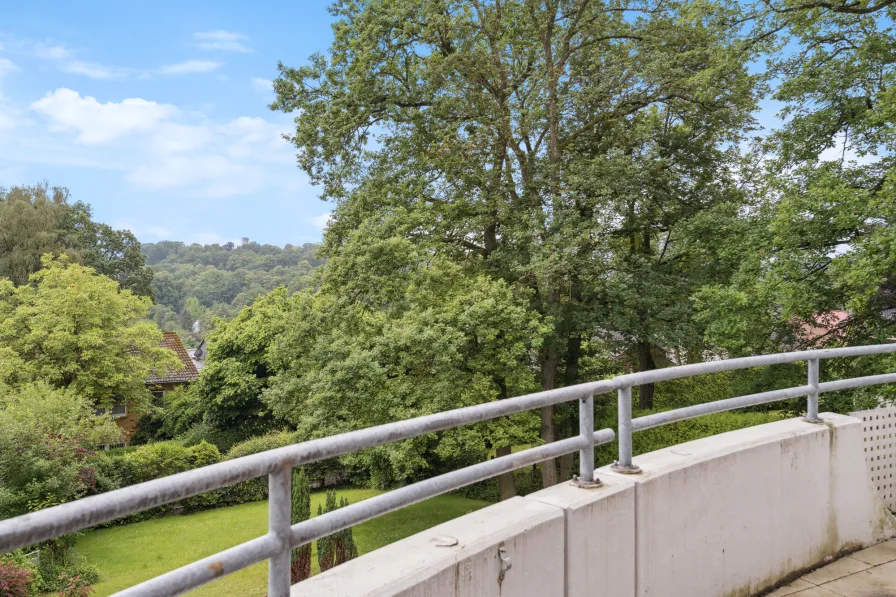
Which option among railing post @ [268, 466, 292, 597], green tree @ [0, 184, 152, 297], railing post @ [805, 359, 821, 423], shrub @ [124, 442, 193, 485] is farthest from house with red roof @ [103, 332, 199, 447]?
railing post @ [268, 466, 292, 597]

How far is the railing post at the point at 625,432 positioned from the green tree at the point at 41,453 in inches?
687

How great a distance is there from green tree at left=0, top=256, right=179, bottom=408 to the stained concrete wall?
25.7 m

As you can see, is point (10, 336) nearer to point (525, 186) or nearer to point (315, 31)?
point (315, 31)

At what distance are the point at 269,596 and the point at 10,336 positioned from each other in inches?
1124

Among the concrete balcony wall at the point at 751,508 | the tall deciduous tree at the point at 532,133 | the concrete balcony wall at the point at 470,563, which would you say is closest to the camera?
the concrete balcony wall at the point at 470,563

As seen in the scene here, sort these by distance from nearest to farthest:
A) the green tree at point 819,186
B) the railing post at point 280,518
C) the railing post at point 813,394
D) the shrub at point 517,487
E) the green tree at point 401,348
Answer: the railing post at point 280,518 < the railing post at point 813,394 < the green tree at point 819,186 < the green tree at point 401,348 < the shrub at point 517,487

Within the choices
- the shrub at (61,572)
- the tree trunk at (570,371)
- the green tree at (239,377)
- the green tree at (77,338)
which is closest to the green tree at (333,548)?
the shrub at (61,572)

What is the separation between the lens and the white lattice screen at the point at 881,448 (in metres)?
4.09

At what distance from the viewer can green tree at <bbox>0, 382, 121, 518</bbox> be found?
16062mm

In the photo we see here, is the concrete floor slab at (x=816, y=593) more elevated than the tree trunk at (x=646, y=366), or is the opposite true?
the concrete floor slab at (x=816, y=593)

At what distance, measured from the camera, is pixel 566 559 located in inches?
92.3

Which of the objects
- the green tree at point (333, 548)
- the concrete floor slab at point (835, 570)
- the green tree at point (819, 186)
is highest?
the green tree at point (819, 186)

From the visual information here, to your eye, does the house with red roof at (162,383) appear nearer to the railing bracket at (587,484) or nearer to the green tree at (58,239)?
the green tree at (58,239)

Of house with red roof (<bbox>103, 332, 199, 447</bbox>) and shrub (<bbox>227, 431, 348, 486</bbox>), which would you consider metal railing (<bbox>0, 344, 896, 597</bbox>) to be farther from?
house with red roof (<bbox>103, 332, 199, 447</bbox>)
